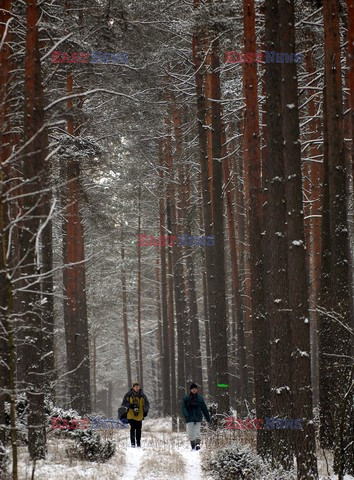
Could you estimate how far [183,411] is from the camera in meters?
13.0

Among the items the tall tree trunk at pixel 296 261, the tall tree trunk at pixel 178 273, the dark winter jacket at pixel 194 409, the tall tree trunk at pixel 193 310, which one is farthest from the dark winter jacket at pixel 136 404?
the tall tree trunk at pixel 193 310

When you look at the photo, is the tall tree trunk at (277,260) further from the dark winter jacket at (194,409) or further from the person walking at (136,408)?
the person walking at (136,408)

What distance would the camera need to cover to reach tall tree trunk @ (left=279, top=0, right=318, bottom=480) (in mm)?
8781

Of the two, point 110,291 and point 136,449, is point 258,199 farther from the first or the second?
point 110,291

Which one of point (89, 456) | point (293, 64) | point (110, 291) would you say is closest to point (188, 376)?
point (110, 291)

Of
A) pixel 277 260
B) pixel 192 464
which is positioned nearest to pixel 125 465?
pixel 192 464

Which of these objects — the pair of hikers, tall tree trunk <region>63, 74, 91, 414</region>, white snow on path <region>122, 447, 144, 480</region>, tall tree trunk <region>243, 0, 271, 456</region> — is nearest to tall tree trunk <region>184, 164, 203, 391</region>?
tall tree trunk <region>63, 74, 91, 414</region>

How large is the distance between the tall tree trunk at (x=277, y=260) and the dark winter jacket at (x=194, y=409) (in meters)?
3.43

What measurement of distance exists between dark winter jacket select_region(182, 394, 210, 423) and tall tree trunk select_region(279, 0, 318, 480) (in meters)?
4.47

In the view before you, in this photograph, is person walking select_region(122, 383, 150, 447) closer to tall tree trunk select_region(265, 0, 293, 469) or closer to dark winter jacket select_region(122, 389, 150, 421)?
A: dark winter jacket select_region(122, 389, 150, 421)

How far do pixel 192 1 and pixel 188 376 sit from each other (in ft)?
57.2

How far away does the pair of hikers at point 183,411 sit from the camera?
1295 centimetres

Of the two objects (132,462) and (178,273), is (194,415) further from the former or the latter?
(178,273)

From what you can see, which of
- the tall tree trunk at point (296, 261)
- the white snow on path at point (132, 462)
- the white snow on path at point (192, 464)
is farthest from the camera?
the white snow on path at point (132, 462)
